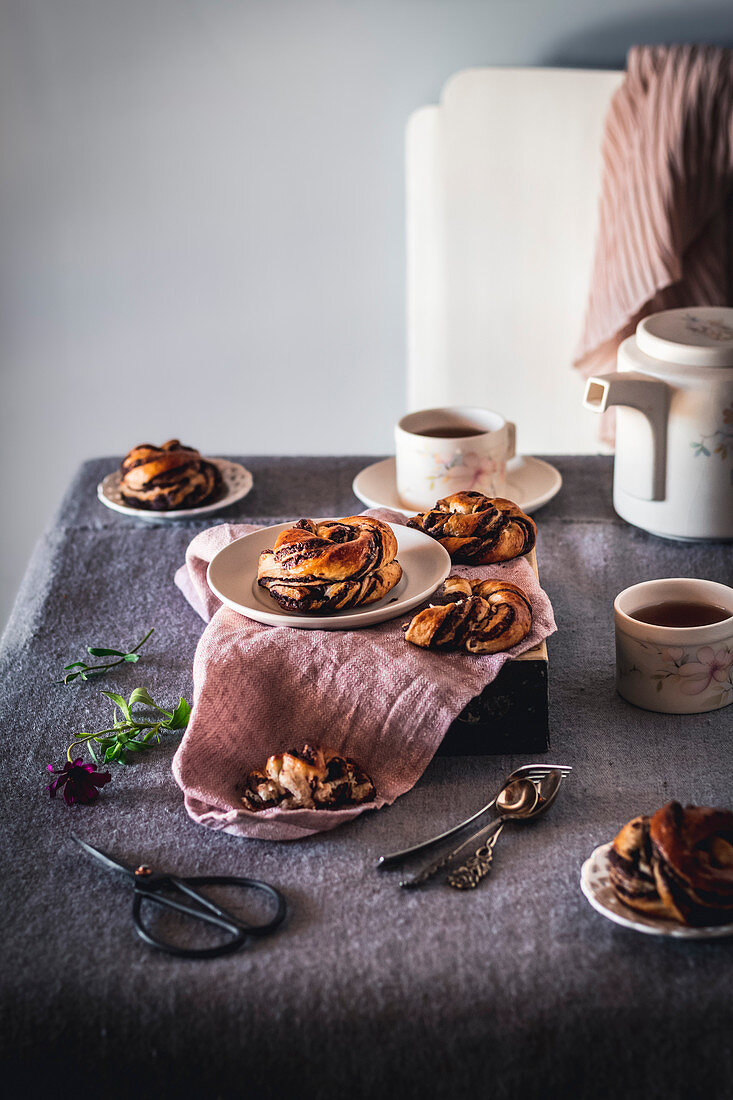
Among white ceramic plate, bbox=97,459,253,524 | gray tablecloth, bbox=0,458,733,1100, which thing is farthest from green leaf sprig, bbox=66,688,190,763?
white ceramic plate, bbox=97,459,253,524

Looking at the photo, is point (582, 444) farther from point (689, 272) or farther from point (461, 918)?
point (461, 918)

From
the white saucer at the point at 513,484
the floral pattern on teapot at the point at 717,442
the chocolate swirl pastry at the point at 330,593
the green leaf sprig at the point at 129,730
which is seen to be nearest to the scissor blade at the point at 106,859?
the green leaf sprig at the point at 129,730

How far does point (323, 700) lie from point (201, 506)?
0.47 metres

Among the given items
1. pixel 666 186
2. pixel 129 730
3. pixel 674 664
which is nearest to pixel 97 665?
pixel 129 730

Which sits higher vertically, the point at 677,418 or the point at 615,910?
the point at 677,418

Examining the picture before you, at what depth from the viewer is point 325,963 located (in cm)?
54

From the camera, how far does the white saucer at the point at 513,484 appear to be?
3.55 feet

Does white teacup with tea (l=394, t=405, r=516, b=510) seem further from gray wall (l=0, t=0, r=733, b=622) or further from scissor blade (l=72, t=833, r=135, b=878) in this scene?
gray wall (l=0, t=0, r=733, b=622)

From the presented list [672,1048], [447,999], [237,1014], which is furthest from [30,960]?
[672,1048]

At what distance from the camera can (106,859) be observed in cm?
61

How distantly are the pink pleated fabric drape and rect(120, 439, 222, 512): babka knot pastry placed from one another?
903 millimetres

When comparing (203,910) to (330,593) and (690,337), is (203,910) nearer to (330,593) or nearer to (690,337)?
(330,593)

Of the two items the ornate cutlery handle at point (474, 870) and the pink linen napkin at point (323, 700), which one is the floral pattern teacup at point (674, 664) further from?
the ornate cutlery handle at point (474, 870)

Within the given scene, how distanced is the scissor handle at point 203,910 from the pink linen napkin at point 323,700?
75mm
